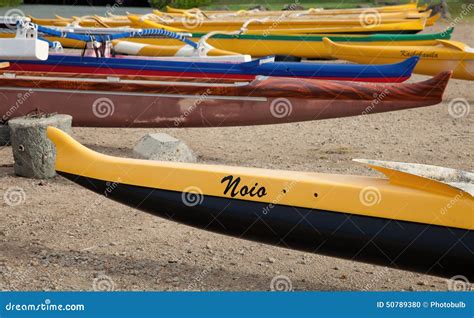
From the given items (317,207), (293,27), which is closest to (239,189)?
(317,207)

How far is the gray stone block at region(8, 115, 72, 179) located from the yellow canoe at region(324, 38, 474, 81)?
20.4 ft

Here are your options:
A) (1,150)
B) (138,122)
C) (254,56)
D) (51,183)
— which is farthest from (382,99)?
(254,56)

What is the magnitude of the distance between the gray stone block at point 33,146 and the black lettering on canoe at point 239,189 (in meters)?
2.65

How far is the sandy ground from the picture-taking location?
4.51 m

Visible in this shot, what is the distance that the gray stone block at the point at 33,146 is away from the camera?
6.41 metres

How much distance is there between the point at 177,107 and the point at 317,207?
364cm

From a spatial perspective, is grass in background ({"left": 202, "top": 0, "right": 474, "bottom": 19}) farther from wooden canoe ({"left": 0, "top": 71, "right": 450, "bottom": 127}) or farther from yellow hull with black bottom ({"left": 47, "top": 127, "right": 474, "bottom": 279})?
yellow hull with black bottom ({"left": 47, "top": 127, "right": 474, "bottom": 279})

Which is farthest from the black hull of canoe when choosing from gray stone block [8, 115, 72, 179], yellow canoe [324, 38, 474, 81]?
yellow canoe [324, 38, 474, 81]

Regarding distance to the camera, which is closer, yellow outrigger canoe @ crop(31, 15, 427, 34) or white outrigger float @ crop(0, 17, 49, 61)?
white outrigger float @ crop(0, 17, 49, 61)

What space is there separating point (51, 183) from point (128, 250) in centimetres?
177

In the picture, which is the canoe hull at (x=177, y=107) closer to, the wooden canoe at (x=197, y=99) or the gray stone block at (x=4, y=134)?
the wooden canoe at (x=197, y=99)

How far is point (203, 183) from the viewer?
4.38m

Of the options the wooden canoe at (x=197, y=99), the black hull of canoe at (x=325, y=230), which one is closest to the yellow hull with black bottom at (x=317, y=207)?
the black hull of canoe at (x=325, y=230)

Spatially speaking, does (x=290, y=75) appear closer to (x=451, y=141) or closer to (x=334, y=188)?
(x=451, y=141)
